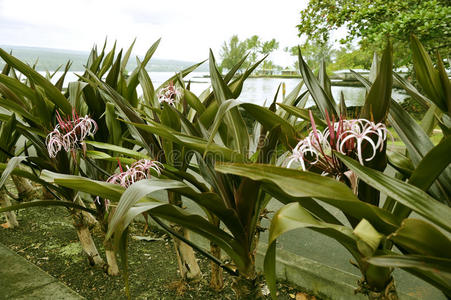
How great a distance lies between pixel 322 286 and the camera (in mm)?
1065

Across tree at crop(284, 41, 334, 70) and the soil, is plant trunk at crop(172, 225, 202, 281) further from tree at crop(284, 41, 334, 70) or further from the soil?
tree at crop(284, 41, 334, 70)

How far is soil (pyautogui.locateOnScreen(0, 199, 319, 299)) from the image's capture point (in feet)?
3.71

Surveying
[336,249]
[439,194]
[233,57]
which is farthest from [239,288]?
[233,57]

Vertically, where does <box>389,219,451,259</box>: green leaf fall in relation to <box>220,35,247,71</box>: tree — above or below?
below

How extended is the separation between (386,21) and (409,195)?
9.36 ft

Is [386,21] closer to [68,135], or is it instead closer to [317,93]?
[317,93]

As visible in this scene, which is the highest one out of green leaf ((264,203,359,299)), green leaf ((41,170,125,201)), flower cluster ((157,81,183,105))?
flower cluster ((157,81,183,105))

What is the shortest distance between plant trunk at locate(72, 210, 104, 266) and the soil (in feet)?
0.13

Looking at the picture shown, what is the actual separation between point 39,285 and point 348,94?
375cm

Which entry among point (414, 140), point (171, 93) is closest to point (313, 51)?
point (171, 93)

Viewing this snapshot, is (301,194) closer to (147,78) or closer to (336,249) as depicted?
(147,78)

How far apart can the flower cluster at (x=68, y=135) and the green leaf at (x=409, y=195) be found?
0.84 metres

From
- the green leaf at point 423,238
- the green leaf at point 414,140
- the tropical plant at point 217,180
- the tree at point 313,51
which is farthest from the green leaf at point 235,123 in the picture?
the tree at point 313,51

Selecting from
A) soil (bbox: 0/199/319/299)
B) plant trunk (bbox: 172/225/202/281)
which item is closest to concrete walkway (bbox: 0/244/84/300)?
soil (bbox: 0/199/319/299)
